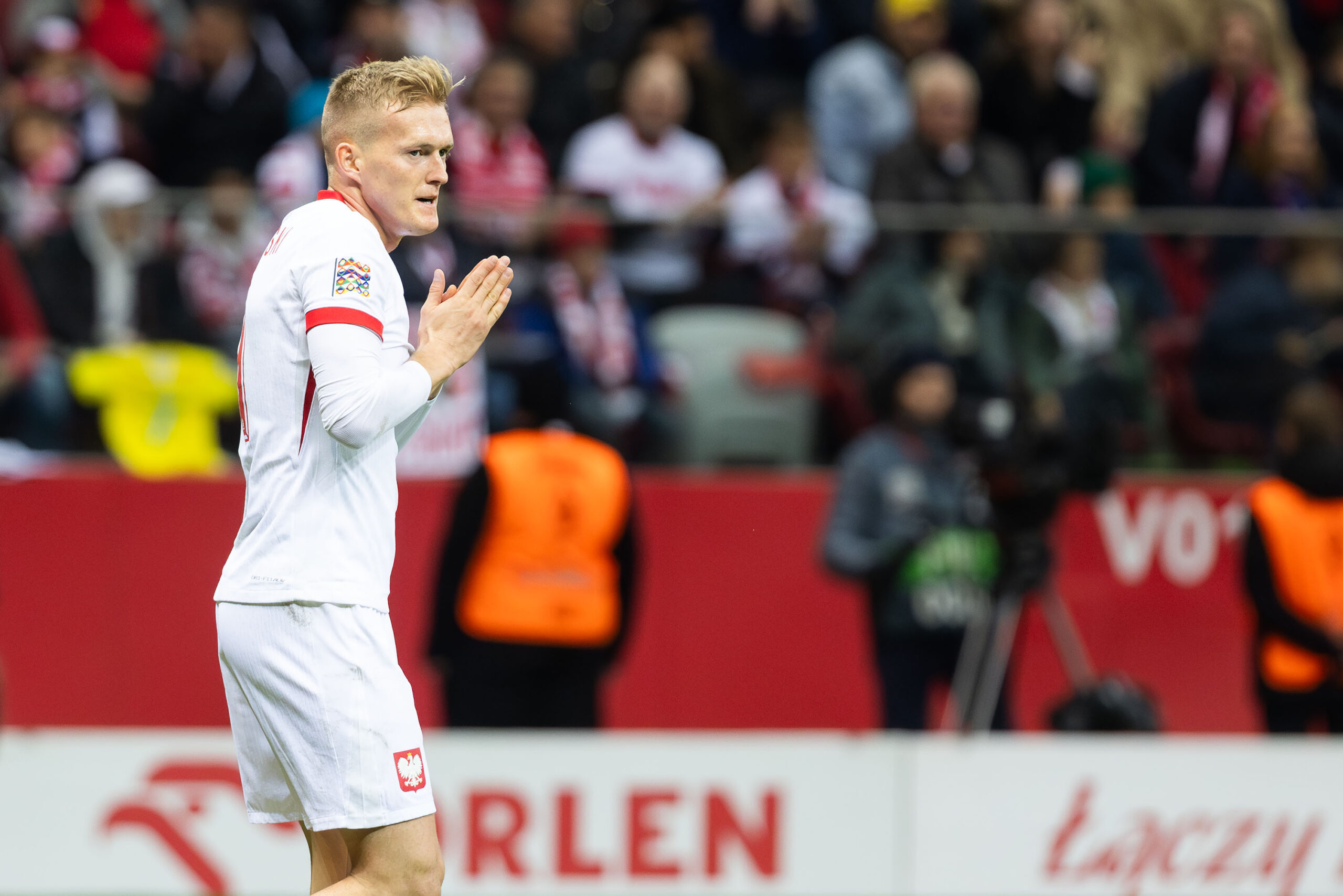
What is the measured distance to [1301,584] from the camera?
818 centimetres

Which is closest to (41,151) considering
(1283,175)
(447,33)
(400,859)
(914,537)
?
(447,33)

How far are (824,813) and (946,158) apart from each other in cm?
389

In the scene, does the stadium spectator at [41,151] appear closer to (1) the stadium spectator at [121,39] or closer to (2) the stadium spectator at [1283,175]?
(1) the stadium spectator at [121,39]

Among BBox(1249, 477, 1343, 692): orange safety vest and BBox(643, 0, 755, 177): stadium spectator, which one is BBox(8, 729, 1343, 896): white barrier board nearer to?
BBox(1249, 477, 1343, 692): orange safety vest

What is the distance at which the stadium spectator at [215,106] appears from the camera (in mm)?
9758

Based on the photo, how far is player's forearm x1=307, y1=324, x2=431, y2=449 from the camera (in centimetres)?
363

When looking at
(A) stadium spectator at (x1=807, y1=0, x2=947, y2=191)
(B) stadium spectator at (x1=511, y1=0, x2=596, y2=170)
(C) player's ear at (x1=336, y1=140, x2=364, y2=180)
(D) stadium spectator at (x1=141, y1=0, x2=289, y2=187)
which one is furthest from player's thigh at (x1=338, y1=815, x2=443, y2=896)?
(A) stadium spectator at (x1=807, y1=0, x2=947, y2=191)

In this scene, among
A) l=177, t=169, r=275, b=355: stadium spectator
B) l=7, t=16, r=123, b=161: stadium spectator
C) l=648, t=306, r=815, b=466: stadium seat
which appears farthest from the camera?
l=7, t=16, r=123, b=161: stadium spectator

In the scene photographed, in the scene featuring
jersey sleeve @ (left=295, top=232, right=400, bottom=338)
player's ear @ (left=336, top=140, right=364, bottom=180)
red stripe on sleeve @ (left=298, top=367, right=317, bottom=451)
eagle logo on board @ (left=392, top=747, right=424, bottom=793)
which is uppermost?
player's ear @ (left=336, top=140, right=364, bottom=180)

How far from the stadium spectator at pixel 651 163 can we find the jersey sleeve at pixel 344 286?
205 inches

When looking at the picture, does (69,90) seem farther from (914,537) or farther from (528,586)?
(914,537)

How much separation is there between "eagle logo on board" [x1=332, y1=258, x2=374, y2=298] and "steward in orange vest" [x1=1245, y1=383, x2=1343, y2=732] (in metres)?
5.33

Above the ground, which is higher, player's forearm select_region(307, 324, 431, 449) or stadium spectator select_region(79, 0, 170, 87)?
stadium spectator select_region(79, 0, 170, 87)

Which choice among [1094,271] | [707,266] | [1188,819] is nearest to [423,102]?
[1188,819]
